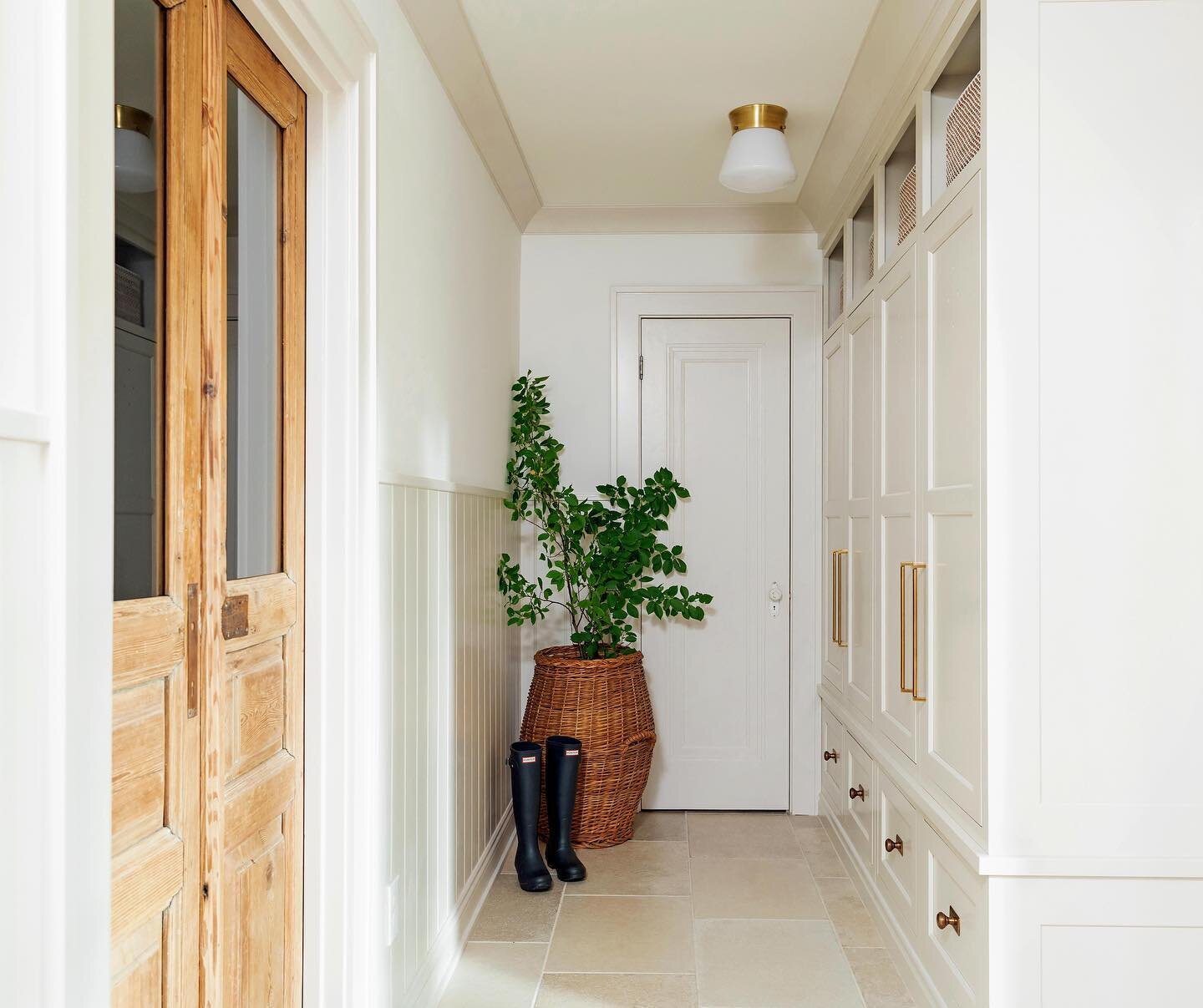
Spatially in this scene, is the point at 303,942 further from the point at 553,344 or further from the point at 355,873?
the point at 553,344

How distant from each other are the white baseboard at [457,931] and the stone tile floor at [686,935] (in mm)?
29

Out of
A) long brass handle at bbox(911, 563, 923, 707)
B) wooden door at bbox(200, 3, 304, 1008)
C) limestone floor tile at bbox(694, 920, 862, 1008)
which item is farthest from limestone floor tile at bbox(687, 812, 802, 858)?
wooden door at bbox(200, 3, 304, 1008)

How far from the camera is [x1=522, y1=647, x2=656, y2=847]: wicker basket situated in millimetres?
3422

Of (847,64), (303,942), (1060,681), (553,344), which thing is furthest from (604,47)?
(303,942)

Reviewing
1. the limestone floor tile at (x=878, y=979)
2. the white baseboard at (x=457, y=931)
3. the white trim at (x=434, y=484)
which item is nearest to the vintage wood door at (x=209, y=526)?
the white trim at (x=434, y=484)

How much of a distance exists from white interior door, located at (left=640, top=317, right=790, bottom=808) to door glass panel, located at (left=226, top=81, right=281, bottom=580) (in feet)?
8.00

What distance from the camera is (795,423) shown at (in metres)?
4.00

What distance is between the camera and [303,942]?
70.8 inches

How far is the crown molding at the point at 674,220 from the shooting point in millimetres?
3877

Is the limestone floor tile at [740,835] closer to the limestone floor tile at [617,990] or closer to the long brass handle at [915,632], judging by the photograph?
the limestone floor tile at [617,990]

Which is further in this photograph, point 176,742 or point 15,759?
point 176,742

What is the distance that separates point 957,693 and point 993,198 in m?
1.01

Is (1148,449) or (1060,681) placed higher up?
(1148,449)

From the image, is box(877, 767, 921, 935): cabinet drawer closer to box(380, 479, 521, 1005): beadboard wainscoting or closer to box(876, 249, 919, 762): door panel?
box(876, 249, 919, 762): door panel
